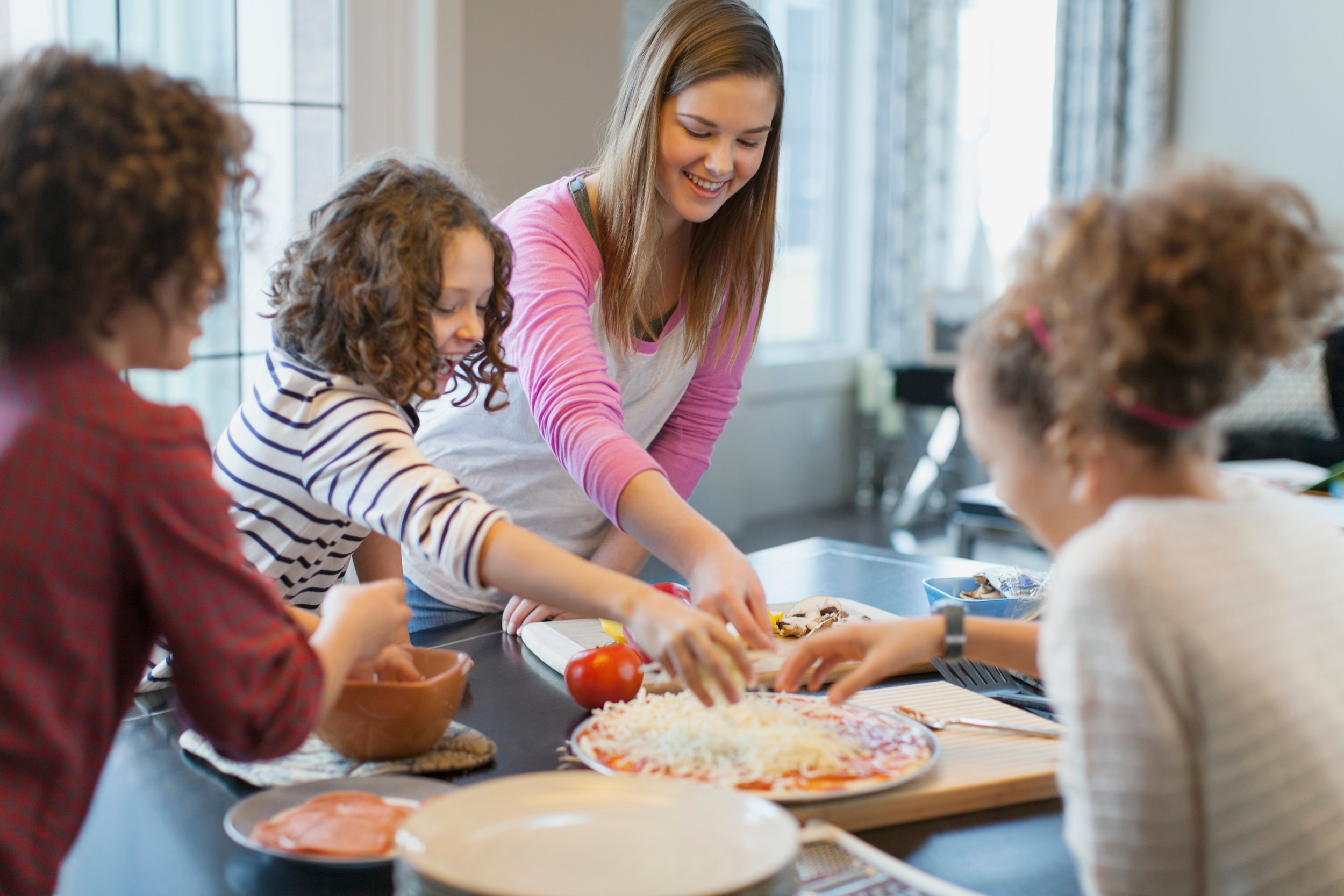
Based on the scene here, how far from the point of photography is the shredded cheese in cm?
99

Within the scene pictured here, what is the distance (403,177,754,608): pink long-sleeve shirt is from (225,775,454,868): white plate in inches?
18.5

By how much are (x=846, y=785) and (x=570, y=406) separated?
0.61 metres

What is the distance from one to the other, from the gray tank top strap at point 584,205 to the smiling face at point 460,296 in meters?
0.31

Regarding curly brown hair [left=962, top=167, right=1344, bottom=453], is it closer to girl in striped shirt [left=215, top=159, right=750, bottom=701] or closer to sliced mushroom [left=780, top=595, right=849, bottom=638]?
girl in striped shirt [left=215, top=159, right=750, bottom=701]

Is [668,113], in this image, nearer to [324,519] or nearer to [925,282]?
[324,519]

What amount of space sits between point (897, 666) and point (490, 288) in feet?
2.09

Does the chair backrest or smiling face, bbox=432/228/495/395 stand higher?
smiling face, bbox=432/228/495/395

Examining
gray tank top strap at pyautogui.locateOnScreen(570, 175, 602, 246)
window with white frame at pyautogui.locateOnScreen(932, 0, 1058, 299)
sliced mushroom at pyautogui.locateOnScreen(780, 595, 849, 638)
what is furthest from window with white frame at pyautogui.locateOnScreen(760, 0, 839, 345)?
sliced mushroom at pyautogui.locateOnScreen(780, 595, 849, 638)

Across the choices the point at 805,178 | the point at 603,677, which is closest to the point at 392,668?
the point at 603,677

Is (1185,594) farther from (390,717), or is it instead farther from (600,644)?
(600,644)

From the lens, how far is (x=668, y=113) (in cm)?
160

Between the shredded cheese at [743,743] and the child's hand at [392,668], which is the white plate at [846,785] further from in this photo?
the child's hand at [392,668]

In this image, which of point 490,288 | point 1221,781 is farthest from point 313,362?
point 1221,781

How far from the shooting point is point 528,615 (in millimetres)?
1524
